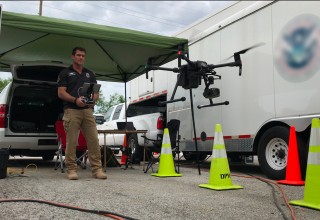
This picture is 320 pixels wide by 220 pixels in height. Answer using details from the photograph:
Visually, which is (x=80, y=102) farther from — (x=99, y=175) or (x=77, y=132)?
(x=99, y=175)

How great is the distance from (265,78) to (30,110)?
17.1ft

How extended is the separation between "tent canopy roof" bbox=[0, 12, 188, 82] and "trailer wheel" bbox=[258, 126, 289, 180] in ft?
8.59

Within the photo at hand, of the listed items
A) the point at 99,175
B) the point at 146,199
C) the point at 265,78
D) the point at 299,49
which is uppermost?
the point at 299,49

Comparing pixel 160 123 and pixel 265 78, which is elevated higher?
pixel 265 78

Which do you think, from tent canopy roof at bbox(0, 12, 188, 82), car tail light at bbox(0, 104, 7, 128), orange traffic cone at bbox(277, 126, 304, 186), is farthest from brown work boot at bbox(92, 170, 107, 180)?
orange traffic cone at bbox(277, 126, 304, 186)

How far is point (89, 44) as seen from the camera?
823 centimetres

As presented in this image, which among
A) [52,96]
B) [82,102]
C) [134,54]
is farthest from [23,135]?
[134,54]

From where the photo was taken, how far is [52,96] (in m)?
8.43

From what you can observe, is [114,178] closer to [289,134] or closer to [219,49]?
[289,134]

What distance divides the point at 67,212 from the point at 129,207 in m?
0.63

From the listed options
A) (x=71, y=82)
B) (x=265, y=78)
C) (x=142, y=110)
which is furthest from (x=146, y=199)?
(x=142, y=110)

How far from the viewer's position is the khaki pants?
5738 mm

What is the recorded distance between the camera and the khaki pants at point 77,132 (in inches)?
226

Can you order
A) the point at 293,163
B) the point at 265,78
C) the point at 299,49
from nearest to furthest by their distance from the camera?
the point at 293,163 < the point at 299,49 < the point at 265,78
